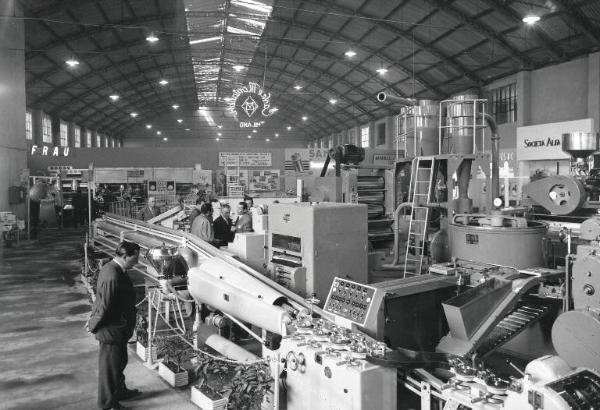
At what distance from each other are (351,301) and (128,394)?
244 centimetres

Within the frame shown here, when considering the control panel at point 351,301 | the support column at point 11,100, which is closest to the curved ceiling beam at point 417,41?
the support column at point 11,100

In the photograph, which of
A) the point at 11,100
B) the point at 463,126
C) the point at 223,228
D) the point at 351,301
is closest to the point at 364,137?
the point at 11,100

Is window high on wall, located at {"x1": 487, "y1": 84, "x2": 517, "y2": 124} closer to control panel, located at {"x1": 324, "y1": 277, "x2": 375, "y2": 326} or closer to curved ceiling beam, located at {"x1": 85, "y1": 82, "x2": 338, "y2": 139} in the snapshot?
curved ceiling beam, located at {"x1": 85, "y1": 82, "x2": 338, "y2": 139}

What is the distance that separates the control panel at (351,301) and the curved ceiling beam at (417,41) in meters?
14.6

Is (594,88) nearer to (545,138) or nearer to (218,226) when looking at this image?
(545,138)

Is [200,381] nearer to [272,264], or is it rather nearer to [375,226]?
[272,264]

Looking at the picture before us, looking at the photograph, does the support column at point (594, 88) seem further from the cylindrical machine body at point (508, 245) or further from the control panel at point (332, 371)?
the control panel at point (332, 371)

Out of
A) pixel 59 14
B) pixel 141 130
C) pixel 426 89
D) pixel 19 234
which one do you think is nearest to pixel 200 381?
pixel 19 234

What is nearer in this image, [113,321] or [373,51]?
[113,321]

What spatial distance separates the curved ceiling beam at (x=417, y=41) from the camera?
17.3 meters

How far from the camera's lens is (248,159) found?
20.0 metres

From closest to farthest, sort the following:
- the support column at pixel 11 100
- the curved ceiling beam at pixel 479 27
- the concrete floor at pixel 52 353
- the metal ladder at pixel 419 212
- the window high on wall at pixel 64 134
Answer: the concrete floor at pixel 52 353 → the metal ladder at pixel 419 212 → the support column at pixel 11 100 → the curved ceiling beam at pixel 479 27 → the window high on wall at pixel 64 134

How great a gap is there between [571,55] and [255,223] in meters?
14.6

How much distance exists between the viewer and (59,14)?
15.9 metres
